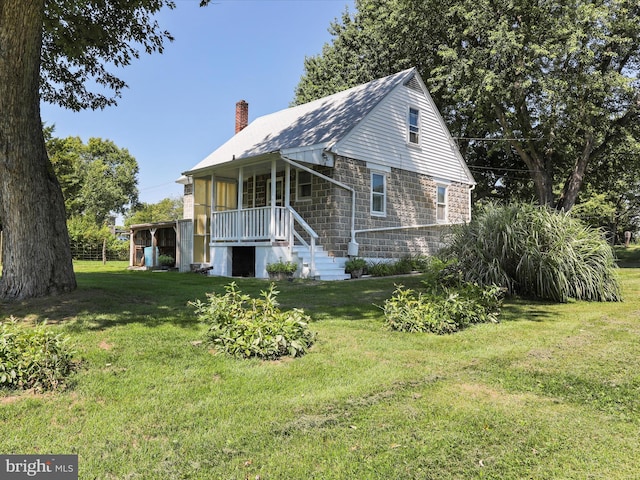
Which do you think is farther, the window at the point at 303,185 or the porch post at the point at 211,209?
the porch post at the point at 211,209

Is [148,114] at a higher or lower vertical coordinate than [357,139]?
higher

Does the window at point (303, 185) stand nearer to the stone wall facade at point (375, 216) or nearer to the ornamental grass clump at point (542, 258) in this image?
the stone wall facade at point (375, 216)

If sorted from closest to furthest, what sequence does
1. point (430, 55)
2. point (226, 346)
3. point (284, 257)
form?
point (226, 346) → point (284, 257) → point (430, 55)

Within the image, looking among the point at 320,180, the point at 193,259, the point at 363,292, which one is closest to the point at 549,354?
the point at 363,292

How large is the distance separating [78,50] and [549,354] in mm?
10615

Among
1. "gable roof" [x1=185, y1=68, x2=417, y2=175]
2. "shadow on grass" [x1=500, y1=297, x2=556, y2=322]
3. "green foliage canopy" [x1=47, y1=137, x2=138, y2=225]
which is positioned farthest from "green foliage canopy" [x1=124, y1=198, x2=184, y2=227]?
"shadow on grass" [x1=500, y1=297, x2=556, y2=322]

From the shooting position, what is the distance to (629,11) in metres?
17.2

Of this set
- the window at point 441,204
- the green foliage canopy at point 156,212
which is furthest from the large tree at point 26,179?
the green foliage canopy at point 156,212

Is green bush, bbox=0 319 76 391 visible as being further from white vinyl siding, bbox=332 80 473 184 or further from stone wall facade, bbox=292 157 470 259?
white vinyl siding, bbox=332 80 473 184

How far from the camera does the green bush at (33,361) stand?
3.32m

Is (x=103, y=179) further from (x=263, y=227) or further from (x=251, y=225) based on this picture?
(x=263, y=227)

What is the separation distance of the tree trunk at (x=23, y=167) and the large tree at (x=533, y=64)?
16.5 m

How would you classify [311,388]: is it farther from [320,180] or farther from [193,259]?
[193,259]

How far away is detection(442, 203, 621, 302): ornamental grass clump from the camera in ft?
25.2
